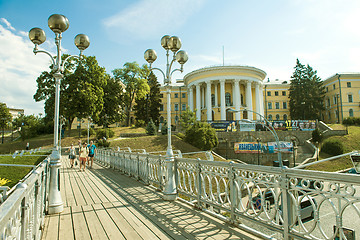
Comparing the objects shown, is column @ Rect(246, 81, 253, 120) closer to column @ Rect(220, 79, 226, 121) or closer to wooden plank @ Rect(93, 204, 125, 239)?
column @ Rect(220, 79, 226, 121)

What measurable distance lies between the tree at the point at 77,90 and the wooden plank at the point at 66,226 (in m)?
30.3

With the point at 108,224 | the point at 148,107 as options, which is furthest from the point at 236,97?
the point at 108,224

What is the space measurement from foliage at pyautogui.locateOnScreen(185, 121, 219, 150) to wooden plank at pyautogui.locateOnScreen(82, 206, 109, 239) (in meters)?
26.6

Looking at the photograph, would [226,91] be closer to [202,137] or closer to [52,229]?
[202,137]

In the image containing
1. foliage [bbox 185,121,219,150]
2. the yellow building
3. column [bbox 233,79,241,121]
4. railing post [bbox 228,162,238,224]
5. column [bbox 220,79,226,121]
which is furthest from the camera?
the yellow building

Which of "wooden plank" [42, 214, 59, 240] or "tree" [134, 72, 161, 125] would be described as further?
"tree" [134, 72, 161, 125]

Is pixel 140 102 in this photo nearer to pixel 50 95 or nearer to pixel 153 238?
pixel 50 95

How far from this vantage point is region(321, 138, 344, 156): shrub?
29.6m

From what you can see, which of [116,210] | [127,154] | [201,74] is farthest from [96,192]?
[201,74]

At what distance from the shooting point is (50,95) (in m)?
35.2

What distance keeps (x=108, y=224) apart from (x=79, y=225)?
60 centimetres

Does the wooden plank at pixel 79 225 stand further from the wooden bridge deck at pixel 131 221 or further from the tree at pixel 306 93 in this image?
the tree at pixel 306 93

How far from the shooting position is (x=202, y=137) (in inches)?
1249

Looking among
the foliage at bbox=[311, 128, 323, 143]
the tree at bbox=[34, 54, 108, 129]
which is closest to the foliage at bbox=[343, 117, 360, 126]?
the foliage at bbox=[311, 128, 323, 143]
